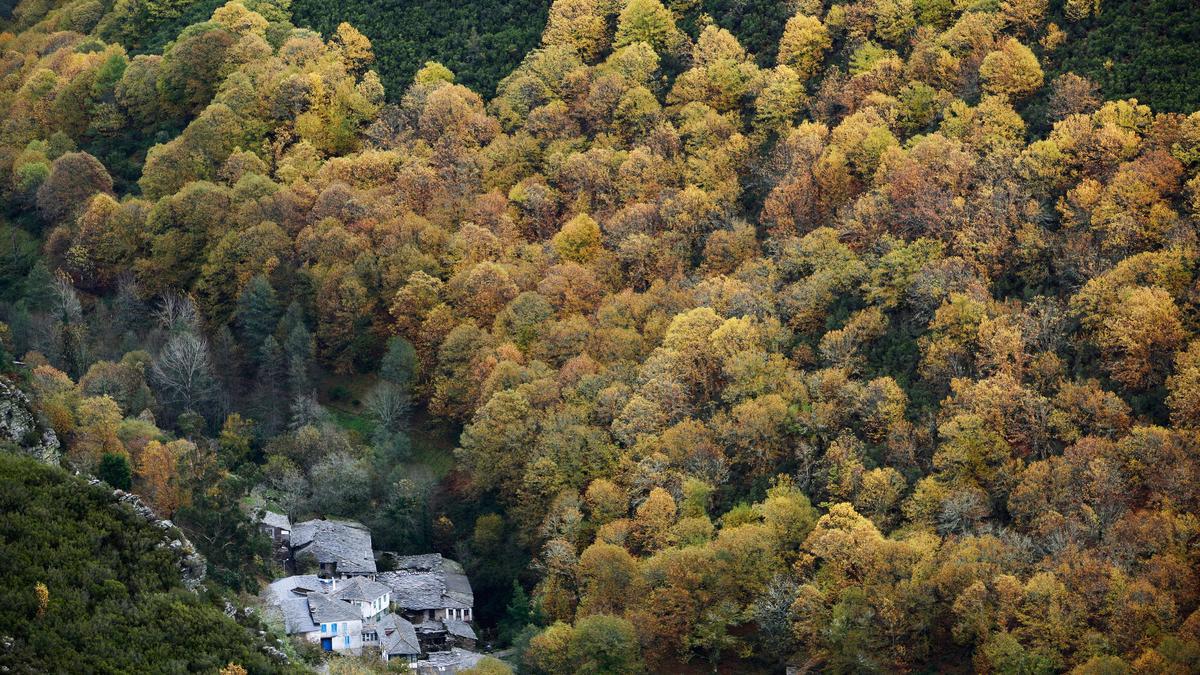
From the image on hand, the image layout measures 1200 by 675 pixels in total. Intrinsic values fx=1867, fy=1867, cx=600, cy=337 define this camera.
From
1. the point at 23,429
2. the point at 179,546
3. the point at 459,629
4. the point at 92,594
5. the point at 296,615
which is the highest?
the point at 92,594

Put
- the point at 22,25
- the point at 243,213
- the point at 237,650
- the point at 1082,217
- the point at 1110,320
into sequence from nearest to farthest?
the point at 237,650 → the point at 1110,320 → the point at 1082,217 → the point at 243,213 → the point at 22,25

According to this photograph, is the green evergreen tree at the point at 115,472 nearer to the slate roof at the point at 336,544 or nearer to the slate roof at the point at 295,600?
the slate roof at the point at 295,600

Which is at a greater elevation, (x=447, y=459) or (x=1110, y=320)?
(x=1110, y=320)

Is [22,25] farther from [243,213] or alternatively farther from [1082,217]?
[1082,217]

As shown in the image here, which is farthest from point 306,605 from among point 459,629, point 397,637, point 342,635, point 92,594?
point 92,594

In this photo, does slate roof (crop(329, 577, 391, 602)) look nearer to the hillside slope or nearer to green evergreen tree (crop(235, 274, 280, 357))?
the hillside slope

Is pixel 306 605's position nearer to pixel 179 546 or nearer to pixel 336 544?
pixel 336 544

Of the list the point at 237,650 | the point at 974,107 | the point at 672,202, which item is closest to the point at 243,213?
the point at 672,202
